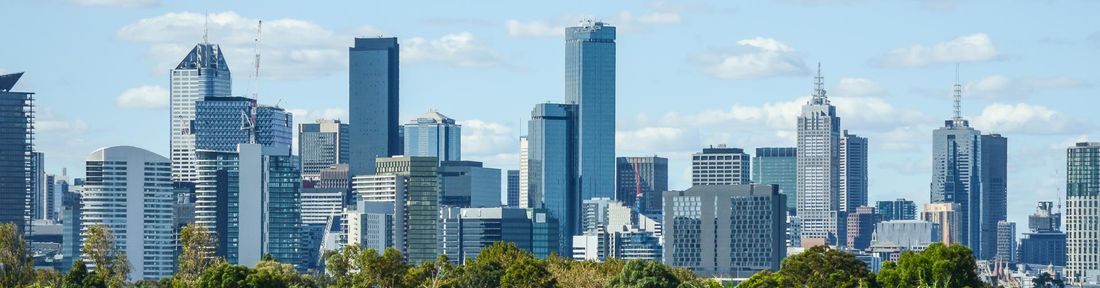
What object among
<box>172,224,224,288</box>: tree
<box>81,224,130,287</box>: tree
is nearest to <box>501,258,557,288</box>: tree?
<box>172,224,224,288</box>: tree

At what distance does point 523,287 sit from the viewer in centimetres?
13275

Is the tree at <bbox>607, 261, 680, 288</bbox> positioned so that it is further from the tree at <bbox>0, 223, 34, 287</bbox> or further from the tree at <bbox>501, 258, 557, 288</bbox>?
the tree at <bbox>0, 223, 34, 287</bbox>

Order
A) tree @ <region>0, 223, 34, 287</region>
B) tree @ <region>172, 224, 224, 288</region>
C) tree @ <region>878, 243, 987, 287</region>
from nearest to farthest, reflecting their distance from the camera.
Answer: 1. tree @ <region>878, 243, 987, 287</region>
2. tree @ <region>0, 223, 34, 287</region>
3. tree @ <region>172, 224, 224, 288</region>

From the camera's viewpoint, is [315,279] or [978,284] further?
[315,279]

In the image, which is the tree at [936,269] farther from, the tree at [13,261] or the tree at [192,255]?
the tree at [13,261]

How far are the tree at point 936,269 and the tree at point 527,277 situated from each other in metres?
21.3

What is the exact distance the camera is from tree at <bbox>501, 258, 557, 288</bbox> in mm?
133500

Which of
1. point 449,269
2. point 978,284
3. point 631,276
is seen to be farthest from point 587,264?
point 978,284

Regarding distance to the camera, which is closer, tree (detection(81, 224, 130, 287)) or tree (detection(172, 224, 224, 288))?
tree (detection(172, 224, 224, 288))

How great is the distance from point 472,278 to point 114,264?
28.0 m

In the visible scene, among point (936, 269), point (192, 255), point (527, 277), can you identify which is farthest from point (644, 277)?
point (192, 255)

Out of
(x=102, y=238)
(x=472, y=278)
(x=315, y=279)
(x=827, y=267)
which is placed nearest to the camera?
(x=827, y=267)

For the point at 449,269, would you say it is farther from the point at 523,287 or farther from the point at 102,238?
the point at 102,238

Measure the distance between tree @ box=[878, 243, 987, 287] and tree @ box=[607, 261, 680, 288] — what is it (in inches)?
510
